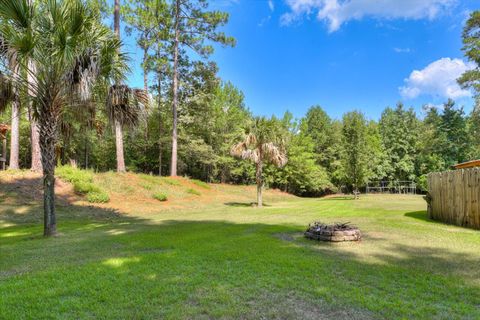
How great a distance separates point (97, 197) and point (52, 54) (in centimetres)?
920

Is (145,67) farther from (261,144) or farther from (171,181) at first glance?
(261,144)

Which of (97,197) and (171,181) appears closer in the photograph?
(97,197)

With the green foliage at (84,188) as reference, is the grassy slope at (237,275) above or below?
below

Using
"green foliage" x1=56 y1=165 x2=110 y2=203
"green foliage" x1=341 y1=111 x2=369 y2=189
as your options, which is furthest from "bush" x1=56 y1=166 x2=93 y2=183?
"green foliage" x1=341 y1=111 x2=369 y2=189

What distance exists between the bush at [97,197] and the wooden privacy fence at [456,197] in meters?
14.0

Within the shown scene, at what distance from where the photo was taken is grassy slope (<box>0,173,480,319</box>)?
3.22m

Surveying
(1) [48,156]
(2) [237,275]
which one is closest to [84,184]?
(1) [48,156]

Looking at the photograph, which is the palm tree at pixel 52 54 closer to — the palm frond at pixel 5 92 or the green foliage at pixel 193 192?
the palm frond at pixel 5 92

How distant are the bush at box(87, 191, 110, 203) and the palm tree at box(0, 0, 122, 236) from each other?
6.91 meters

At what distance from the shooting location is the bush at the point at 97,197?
46.8ft

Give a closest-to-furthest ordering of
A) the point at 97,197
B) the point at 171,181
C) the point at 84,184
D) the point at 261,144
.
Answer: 1. the point at 97,197
2. the point at 84,184
3. the point at 261,144
4. the point at 171,181

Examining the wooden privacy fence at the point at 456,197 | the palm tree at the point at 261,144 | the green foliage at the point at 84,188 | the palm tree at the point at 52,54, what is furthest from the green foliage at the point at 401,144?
the palm tree at the point at 52,54

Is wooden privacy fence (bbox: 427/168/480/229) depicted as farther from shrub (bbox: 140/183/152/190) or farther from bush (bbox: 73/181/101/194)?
bush (bbox: 73/181/101/194)

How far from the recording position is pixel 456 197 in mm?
9828
